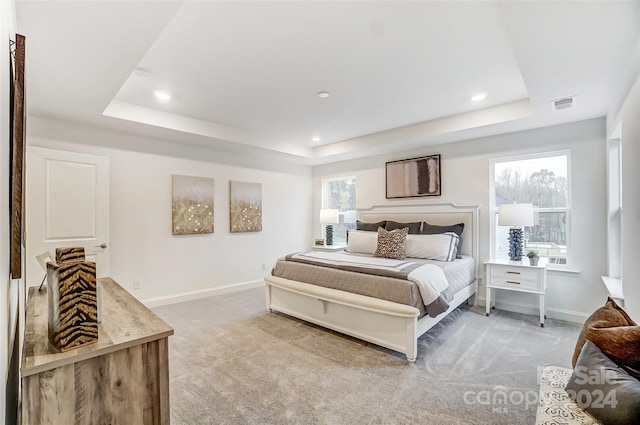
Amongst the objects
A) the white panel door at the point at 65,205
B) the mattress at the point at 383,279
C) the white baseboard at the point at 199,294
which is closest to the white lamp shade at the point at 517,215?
the mattress at the point at 383,279

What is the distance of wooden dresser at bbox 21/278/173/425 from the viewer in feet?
3.25

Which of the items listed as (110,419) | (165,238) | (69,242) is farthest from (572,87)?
(69,242)

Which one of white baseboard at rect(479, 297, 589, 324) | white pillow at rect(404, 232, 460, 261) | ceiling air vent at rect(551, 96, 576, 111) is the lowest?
white baseboard at rect(479, 297, 589, 324)

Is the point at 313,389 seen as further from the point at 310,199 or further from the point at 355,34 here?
the point at 310,199

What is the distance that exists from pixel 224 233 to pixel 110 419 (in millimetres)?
3841

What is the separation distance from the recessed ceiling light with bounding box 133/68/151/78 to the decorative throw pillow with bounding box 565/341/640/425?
352 cm

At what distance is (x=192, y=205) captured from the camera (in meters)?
4.44

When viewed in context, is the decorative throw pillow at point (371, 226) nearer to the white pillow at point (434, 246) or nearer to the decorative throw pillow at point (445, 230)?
the decorative throw pillow at point (445, 230)

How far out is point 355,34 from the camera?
2.14m

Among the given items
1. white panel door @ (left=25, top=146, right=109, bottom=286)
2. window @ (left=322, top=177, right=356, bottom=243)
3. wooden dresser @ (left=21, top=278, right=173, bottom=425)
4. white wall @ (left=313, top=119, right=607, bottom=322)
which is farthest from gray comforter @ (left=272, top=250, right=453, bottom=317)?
window @ (left=322, top=177, right=356, bottom=243)

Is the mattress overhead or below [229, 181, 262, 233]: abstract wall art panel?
below

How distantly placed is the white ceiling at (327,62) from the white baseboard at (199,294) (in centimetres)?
220

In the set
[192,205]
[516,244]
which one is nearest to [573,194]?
[516,244]

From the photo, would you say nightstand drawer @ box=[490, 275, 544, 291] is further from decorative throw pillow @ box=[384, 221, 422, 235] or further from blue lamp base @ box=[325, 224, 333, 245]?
blue lamp base @ box=[325, 224, 333, 245]
